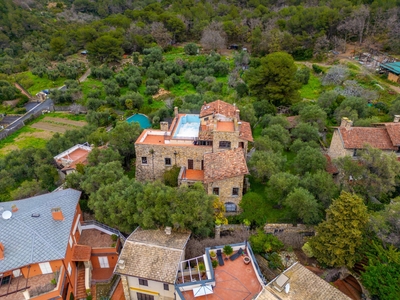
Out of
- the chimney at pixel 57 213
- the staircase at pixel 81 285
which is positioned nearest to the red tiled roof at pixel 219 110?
the chimney at pixel 57 213

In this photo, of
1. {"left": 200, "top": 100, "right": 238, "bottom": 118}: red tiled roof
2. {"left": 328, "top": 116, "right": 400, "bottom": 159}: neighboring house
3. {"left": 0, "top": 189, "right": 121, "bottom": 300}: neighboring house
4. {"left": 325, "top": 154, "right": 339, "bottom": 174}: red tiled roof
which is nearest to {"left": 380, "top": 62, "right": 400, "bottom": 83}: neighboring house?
{"left": 328, "top": 116, "right": 400, "bottom": 159}: neighboring house

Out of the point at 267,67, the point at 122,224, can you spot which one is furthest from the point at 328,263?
the point at 267,67

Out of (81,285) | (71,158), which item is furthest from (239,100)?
(81,285)

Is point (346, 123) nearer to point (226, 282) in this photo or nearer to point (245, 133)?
point (245, 133)

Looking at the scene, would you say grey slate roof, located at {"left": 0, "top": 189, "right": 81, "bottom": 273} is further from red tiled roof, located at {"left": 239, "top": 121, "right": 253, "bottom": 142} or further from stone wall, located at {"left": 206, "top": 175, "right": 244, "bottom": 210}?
Answer: red tiled roof, located at {"left": 239, "top": 121, "right": 253, "bottom": 142}

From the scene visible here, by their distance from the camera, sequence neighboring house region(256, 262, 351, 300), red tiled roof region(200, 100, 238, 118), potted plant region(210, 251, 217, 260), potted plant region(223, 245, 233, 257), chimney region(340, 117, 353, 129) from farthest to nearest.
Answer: red tiled roof region(200, 100, 238, 118), chimney region(340, 117, 353, 129), potted plant region(223, 245, 233, 257), potted plant region(210, 251, 217, 260), neighboring house region(256, 262, 351, 300)

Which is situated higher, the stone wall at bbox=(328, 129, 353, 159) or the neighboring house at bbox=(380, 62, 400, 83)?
the neighboring house at bbox=(380, 62, 400, 83)

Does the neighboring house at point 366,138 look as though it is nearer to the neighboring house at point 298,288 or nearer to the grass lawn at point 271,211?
the grass lawn at point 271,211
